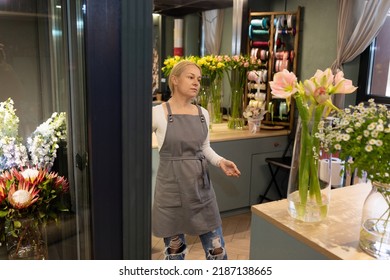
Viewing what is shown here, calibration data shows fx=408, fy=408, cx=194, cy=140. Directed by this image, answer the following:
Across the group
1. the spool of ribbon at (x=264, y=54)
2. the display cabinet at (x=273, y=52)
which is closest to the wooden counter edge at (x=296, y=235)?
the display cabinet at (x=273, y=52)

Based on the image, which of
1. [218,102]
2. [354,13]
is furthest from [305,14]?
[218,102]

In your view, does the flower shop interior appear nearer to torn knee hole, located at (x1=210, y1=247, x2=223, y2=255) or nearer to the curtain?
torn knee hole, located at (x1=210, y1=247, x2=223, y2=255)

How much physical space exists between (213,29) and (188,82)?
2.84 meters

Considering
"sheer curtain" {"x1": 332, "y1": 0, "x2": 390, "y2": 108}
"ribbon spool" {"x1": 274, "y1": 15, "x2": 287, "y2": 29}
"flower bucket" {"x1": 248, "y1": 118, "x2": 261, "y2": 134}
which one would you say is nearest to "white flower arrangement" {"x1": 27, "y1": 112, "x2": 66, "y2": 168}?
"flower bucket" {"x1": 248, "y1": 118, "x2": 261, "y2": 134}

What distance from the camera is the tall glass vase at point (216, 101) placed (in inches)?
156

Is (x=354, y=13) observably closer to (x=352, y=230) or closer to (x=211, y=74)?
(x=211, y=74)

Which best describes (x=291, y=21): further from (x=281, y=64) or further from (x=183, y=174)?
(x=183, y=174)

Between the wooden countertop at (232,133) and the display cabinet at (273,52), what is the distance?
0.77 ft

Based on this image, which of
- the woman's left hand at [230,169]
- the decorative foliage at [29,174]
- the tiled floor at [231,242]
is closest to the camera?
the decorative foliage at [29,174]

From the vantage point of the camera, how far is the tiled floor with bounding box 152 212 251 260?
3078 mm

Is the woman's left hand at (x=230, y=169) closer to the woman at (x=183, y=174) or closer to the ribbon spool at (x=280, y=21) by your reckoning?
the woman at (x=183, y=174)

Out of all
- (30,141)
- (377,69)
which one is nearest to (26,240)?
(30,141)

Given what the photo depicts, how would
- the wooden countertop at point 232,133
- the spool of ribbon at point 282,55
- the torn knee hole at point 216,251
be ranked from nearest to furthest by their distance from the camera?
the torn knee hole at point 216,251 → the wooden countertop at point 232,133 → the spool of ribbon at point 282,55
